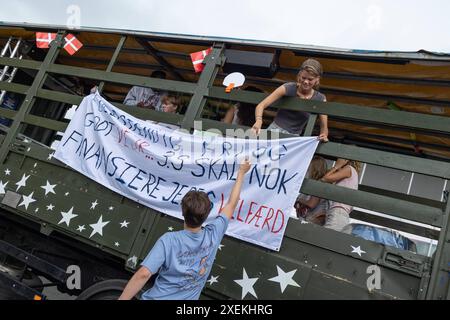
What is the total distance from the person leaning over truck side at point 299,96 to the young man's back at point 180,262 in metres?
1.19

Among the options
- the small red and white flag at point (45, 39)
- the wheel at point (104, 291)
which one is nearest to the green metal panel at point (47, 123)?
the small red and white flag at point (45, 39)

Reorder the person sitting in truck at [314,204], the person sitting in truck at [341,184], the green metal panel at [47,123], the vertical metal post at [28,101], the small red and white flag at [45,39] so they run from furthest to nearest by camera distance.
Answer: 1. the small red and white flag at [45,39]
2. the vertical metal post at [28,101]
3. the green metal panel at [47,123]
4. the person sitting in truck at [314,204]
5. the person sitting in truck at [341,184]

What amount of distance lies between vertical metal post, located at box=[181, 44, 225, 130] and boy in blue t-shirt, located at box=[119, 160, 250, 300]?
4.24 feet

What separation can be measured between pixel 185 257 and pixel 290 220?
90cm

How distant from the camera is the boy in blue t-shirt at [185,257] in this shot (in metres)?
2.42

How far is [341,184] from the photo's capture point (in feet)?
11.5

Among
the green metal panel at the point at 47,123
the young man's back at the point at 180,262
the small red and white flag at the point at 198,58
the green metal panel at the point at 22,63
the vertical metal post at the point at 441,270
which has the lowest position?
the young man's back at the point at 180,262

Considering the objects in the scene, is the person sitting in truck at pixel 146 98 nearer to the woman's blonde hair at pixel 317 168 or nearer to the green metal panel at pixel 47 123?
the green metal panel at pixel 47 123

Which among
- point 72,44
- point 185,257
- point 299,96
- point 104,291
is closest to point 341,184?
point 299,96

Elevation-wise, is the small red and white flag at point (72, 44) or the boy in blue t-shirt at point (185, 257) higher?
the small red and white flag at point (72, 44)

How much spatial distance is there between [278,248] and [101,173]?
1934 mm

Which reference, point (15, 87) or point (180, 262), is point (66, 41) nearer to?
point (15, 87)

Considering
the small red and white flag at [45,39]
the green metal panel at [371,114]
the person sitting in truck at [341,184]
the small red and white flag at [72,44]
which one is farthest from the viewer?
the small red and white flag at [45,39]

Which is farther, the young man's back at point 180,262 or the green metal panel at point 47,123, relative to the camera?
the green metal panel at point 47,123
